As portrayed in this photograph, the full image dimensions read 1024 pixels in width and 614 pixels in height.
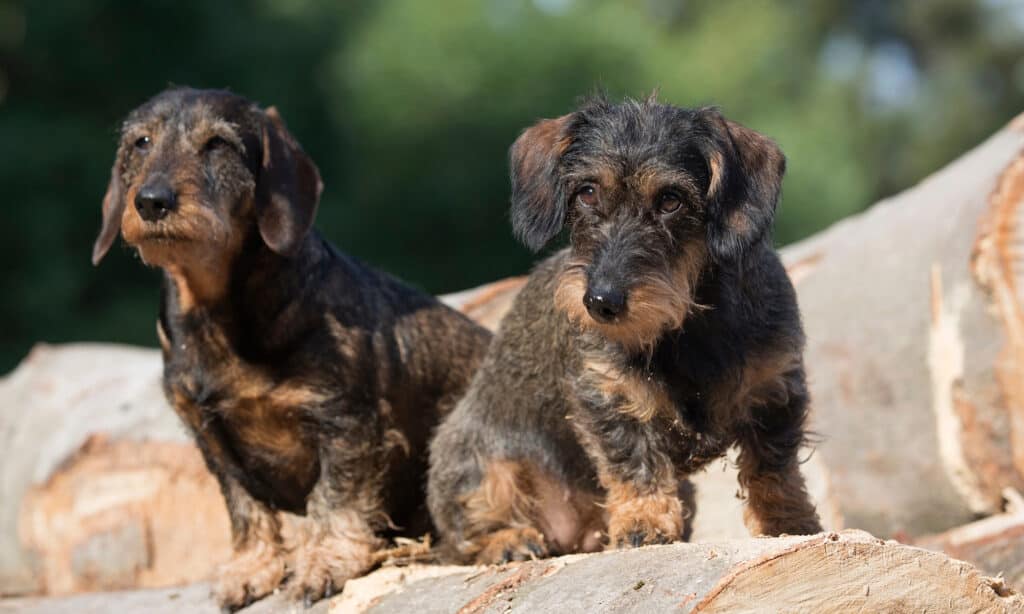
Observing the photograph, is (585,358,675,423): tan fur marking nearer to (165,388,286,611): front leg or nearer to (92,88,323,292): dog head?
(92,88,323,292): dog head

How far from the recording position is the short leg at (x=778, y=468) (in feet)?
15.8

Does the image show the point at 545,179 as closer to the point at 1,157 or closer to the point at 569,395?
the point at 569,395

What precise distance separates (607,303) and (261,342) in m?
2.15

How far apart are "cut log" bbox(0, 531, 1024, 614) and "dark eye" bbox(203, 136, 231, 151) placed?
2.57 metres

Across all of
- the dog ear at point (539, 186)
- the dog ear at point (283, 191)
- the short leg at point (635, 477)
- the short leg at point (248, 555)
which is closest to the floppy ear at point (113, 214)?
the dog ear at point (283, 191)

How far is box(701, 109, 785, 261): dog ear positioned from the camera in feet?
14.5

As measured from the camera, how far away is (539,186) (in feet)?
16.0

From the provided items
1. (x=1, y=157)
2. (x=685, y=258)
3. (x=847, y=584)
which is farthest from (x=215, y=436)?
(x=1, y=157)

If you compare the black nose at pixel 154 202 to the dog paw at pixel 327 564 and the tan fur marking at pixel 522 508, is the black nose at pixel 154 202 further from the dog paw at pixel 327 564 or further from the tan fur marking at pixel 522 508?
the tan fur marking at pixel 522 508

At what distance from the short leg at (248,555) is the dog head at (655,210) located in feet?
6.85

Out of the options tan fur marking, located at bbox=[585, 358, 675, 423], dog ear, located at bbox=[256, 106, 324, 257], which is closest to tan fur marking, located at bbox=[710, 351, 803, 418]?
tan fur marking, located at bbox=[585, 358, 675, 423]

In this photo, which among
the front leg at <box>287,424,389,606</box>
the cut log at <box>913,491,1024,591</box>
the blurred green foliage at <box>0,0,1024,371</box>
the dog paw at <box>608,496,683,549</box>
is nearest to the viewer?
the dog paw at <box>608,496,683,549</box>

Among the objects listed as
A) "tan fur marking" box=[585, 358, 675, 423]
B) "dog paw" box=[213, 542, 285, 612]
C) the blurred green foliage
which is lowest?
"dog paw" box=[213, 542, 285, 612]

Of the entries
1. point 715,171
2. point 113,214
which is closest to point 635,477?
point 715,171
